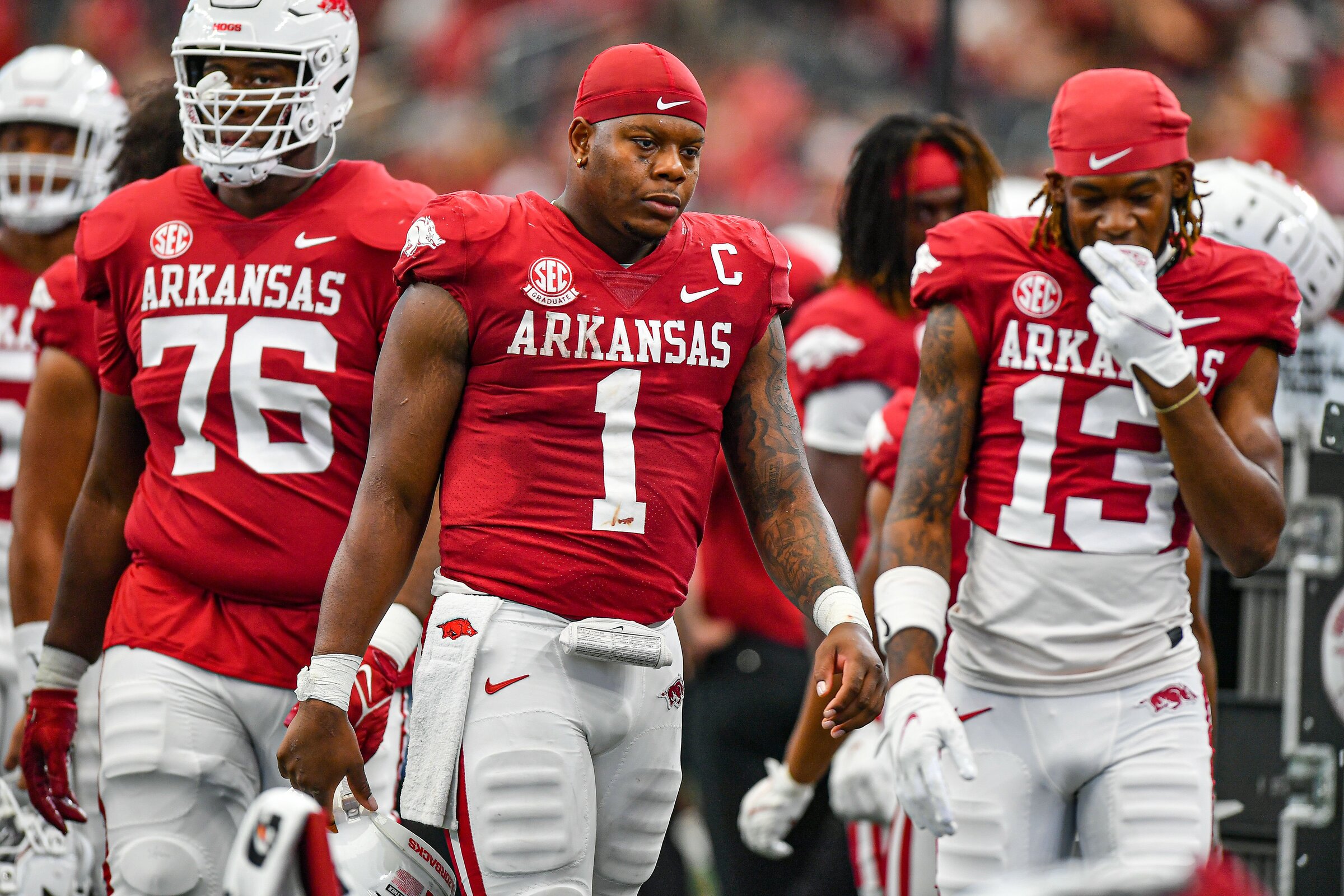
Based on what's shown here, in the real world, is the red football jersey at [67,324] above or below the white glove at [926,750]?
above

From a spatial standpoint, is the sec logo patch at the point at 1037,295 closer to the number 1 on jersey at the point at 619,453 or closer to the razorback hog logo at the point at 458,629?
the number 1 on jersey at the point at 619,453

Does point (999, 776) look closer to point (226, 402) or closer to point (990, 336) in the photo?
point (990, 336)

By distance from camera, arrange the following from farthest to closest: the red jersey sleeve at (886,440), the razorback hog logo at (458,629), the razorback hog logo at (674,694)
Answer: the red jersey sleeve at (886,440) → the razorback hog logo at (674,694) → the razorback hog logo at (458,629)

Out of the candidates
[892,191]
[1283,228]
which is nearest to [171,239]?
[892,191]

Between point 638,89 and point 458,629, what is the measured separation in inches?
38.2

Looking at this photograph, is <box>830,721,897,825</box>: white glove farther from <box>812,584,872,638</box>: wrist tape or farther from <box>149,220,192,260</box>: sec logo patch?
<box>149,220,192,260</box>: sec logo patch

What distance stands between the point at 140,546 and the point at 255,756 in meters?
0.47

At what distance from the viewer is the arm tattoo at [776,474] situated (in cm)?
311

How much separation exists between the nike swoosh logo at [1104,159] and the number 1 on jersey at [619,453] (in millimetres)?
1091

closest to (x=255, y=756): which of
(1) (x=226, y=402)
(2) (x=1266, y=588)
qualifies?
(1) (x=226, y=402)

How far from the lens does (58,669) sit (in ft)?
12.0

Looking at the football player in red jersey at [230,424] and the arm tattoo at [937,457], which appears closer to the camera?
the football player in red jersey at [230,424]

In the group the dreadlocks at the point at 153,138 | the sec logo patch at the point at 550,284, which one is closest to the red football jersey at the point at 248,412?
the sec logo patch at the point at 550,284

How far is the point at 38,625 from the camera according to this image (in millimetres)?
4070
